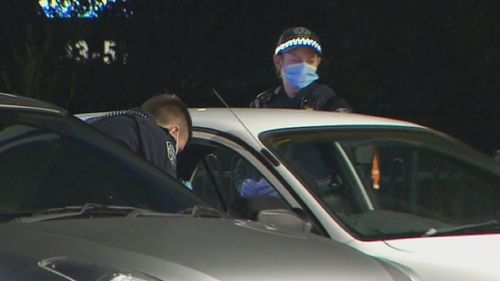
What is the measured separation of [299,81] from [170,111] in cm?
Answer: 128

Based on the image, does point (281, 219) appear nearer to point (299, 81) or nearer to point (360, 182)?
point (360, 182)

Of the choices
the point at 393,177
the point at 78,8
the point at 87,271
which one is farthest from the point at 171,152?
the point at 78,8

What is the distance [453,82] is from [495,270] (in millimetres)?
8342

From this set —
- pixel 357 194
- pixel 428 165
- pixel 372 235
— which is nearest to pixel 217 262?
pixel 372 235

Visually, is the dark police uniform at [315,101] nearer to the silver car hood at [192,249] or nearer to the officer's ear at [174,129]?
the officer's ear at [174,129]

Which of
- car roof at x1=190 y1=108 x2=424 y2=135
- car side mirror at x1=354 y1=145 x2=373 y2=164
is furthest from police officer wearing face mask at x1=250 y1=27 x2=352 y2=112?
car side mirror at x1=354 y1=145 x2=373 y2=164

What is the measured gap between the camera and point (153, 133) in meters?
5.70

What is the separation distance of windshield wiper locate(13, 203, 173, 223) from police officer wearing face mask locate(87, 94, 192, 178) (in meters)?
1.20

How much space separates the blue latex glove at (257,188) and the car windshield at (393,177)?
0.15m

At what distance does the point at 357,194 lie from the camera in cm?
527

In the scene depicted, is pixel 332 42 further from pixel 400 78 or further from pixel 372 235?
pixel 372 235

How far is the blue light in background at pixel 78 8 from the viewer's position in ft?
43.7

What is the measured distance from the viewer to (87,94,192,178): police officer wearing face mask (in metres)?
5.59

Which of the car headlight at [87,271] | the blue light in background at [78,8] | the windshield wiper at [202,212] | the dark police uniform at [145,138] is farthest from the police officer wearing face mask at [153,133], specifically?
the blue light in background at [78,8]
